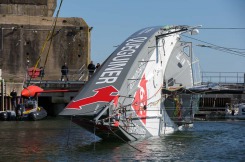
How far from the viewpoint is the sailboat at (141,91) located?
64.7 feet

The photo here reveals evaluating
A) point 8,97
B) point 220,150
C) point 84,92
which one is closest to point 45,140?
point 84,92

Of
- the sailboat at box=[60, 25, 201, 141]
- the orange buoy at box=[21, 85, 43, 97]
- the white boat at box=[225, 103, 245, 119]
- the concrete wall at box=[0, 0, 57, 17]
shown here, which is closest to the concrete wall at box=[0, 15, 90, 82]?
the concrete wall at box=[0, 0, 57, 17]

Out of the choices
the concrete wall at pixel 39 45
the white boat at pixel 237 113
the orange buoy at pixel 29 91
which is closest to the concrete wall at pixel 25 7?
the concrete wall at pixel 39 45

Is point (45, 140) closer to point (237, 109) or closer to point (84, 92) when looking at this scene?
point (84, 92)

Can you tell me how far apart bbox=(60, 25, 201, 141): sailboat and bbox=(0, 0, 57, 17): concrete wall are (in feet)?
121

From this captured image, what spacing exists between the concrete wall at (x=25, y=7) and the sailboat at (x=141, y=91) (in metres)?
37.0

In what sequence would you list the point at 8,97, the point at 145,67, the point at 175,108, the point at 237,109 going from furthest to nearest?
the point at 237,109, the point at 8,97, the point at 175,108, the point at 145,67

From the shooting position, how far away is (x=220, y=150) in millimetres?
19844

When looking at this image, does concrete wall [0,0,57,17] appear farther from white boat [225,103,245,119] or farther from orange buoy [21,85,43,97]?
orange buoy [21,85,43,97]

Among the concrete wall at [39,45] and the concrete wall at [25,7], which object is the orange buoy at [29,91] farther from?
the concrete wall at [25,7]

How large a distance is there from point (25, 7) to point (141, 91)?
41.8 m

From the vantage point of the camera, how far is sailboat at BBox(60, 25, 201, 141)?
1972cm

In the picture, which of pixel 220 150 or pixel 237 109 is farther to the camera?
pixel 237 109

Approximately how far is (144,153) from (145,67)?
450cm
